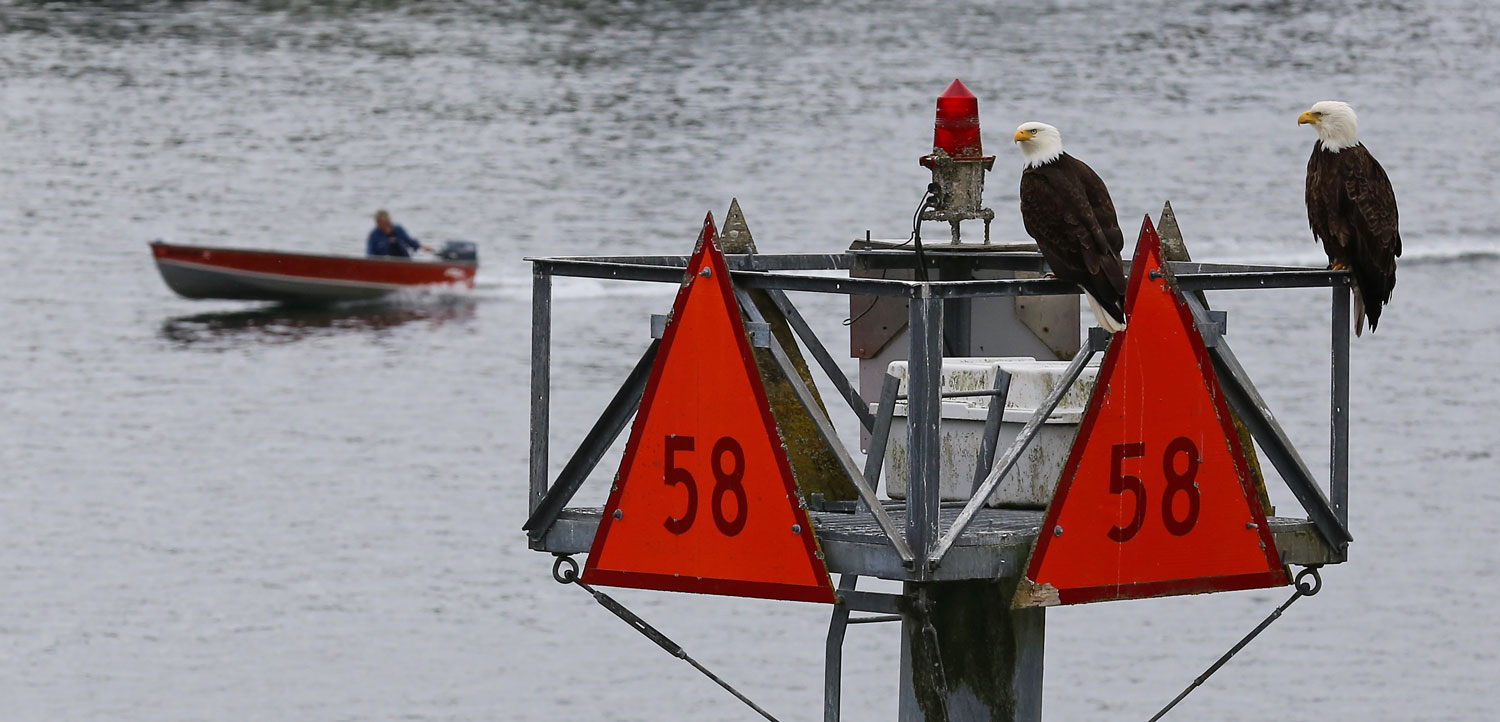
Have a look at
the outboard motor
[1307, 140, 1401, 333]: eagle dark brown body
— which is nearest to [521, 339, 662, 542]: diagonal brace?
[1307, 140, 1401, 333]: eagle dark brown body

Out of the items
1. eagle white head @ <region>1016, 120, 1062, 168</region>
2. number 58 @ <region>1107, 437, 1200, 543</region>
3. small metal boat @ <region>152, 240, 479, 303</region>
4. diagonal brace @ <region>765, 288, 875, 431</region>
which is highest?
small metal boat @ <region>152, 240, 479, 303</region>

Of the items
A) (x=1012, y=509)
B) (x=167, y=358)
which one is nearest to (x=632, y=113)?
(x=167, y=358)

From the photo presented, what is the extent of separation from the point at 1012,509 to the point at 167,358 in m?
63.9

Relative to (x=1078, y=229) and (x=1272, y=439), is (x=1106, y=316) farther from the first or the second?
(x=1272, y=439)

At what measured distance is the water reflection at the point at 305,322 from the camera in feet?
246

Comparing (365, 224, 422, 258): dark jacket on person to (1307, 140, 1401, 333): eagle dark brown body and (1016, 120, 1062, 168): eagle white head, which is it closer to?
(1307, 140, 1401, 333): eagle dark brown body

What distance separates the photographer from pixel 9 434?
65.8 meters

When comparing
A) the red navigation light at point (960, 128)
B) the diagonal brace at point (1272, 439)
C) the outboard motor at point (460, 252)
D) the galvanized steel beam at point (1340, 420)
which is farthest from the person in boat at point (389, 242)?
the diagonal brace at point (1272, 439)

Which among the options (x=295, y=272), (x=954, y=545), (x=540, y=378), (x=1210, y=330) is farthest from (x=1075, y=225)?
(x=295, y=272)

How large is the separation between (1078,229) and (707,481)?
5.95 feet

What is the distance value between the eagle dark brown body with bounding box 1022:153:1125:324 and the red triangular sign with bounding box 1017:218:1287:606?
1.34 feet

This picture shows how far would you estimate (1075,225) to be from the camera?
10.3 m

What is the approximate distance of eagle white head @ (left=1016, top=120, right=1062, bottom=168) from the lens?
1099cm

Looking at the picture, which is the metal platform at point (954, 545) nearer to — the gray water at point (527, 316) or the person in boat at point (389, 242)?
the gray water at point (527, 316)
